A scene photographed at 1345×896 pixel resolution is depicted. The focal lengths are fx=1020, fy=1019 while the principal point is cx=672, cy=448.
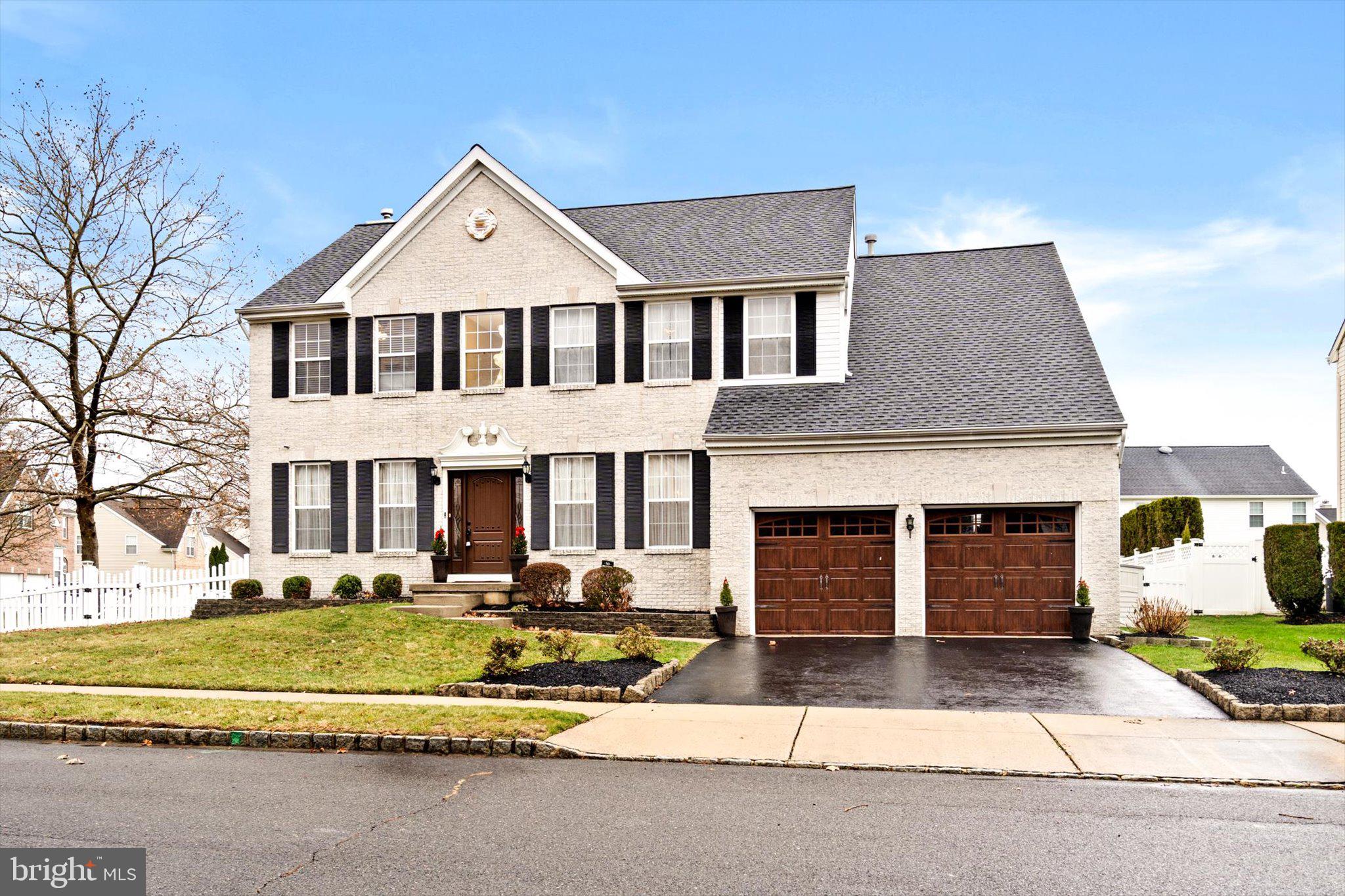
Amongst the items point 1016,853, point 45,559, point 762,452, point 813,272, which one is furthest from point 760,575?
point 45,559

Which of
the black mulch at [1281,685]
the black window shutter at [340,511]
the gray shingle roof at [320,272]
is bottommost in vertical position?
the black mulch at [1281,685]

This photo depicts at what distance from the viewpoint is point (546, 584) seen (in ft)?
66.2

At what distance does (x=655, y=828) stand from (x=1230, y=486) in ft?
168

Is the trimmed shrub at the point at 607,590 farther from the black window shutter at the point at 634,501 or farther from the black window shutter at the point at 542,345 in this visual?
the black window shutter at the point at 542,345

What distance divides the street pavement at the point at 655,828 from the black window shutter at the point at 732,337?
13274 mm

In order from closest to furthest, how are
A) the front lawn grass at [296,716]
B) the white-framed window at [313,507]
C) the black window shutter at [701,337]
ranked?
the front lawn grass at [296,716]
the black window shutter at [701,337]
the white-framed window at [313,507]

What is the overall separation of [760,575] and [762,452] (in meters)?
2.39

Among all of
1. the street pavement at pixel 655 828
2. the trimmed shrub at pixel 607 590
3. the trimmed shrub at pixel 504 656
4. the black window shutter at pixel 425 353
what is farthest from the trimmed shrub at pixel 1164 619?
the black window shutter at pixel 425 353

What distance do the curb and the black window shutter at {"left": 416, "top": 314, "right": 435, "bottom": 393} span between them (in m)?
12.6

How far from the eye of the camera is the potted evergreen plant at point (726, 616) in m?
19.1

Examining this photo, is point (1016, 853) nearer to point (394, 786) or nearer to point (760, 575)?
point (394, 786)

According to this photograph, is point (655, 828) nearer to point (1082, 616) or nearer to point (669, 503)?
point (1082, 616)

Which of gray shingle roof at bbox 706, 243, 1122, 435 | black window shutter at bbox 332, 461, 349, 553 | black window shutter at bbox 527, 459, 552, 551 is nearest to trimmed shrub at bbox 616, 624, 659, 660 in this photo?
gray shingle roof at bbox 706, 243, 1122, 435

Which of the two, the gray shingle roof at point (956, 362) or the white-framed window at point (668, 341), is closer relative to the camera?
the gray shingle roof at point (956, 362)
